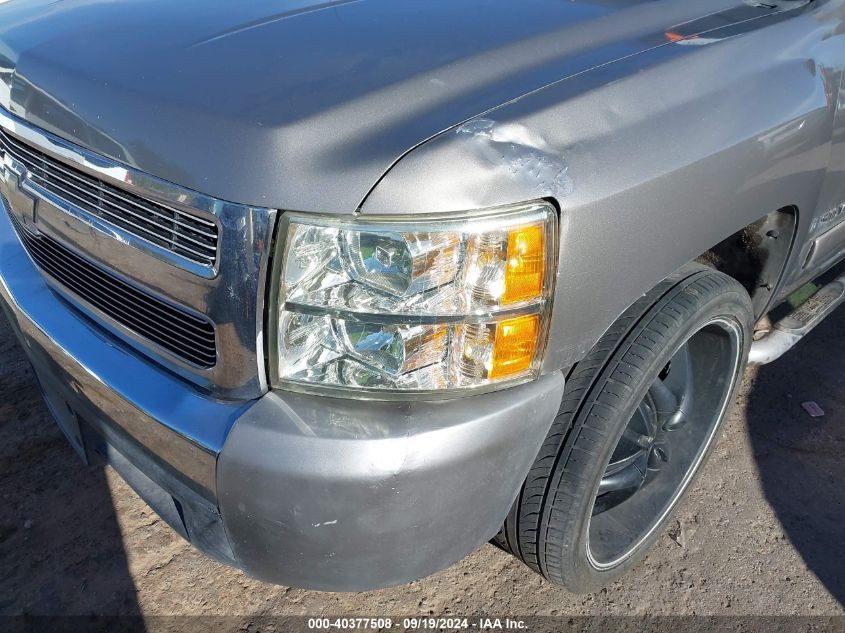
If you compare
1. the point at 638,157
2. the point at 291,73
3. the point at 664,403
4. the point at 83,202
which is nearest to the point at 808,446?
the point at 664,403

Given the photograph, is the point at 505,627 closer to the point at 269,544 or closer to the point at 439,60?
the point at 269,544

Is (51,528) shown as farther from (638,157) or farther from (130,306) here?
(638,157)

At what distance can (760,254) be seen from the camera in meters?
2.27

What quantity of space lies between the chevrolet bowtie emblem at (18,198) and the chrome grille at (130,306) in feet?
0.15

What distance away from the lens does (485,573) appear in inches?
88.5

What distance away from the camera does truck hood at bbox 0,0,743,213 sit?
1321 mm

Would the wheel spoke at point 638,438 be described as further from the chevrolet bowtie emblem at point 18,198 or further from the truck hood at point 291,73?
the chevrolet bowtie emblem at point 18,198

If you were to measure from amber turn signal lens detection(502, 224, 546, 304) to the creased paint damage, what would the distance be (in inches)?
3.0

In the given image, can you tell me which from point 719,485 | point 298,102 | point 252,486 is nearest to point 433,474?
point 252,486

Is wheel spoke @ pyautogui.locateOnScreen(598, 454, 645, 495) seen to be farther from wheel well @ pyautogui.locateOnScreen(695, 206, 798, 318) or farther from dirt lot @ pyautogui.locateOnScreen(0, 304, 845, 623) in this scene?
wheel well @ pyautogui.locateOnScreen(695, 206, 798, 318)

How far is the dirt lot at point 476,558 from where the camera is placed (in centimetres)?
215

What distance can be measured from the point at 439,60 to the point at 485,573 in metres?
1.52

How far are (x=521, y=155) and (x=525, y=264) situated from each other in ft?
0.66

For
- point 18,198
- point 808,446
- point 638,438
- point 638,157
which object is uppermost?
point 638,157
